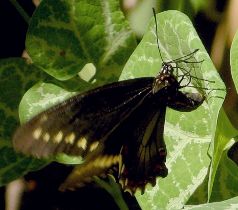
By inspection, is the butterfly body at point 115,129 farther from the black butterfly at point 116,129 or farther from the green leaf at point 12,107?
the green leaf at point 12,107

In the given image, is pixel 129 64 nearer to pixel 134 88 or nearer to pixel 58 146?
pixel 134 88

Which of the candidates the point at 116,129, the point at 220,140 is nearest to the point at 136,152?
the point at 116,129

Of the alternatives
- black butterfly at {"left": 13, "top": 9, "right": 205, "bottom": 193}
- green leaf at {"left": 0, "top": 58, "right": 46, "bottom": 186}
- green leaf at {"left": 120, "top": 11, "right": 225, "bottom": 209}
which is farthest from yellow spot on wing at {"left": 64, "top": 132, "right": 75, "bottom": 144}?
green leaf at {"left": 0, "top": 58, "right": 46, "bottom": 186}

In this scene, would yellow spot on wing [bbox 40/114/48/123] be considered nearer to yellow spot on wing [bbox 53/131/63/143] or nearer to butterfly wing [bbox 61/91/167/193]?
yellow spot on wing [bbox 53/131/63/143]

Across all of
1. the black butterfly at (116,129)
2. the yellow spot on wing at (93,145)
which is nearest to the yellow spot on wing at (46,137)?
the black butterfly at (116,129)

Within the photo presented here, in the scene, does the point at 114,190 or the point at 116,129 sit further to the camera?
the point at 114,190

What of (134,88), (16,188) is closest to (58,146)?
(134,88)

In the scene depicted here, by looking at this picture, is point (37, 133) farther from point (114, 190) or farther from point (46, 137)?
point (114, 190)
